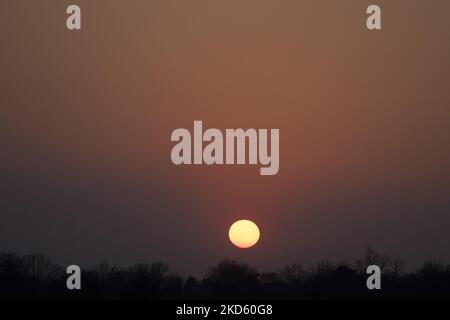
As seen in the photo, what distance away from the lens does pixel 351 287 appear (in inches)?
3364

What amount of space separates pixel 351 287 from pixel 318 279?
3307 millimetres

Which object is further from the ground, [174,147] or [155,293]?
[174,147]

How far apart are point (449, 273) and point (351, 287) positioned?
26.5 feet

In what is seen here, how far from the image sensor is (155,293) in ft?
269
